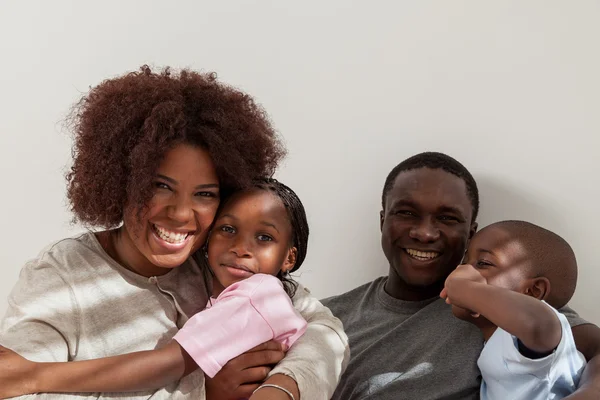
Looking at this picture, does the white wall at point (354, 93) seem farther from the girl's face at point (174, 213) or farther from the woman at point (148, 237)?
the girl's face at point (174, 213)

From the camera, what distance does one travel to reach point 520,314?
1.50 metres

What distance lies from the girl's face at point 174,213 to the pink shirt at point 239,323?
0.54 ft

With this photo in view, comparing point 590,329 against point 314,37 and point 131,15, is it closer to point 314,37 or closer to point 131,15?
point 314,37

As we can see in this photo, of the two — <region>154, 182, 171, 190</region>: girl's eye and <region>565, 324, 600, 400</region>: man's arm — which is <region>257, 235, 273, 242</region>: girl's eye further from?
<region>565, 324, 600, 400</region>: man's arm

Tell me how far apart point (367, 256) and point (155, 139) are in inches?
44.8

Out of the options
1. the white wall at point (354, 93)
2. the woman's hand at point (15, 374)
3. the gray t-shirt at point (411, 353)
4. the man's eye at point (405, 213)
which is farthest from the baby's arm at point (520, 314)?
the woman's hand at point (15, 374)

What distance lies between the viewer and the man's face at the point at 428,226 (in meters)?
2.05

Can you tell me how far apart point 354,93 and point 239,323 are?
119 centimetres

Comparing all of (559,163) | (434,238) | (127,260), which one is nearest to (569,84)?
(559,163)

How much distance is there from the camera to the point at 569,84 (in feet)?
7.26

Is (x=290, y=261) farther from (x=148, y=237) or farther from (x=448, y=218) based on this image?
(x=448, y=218)

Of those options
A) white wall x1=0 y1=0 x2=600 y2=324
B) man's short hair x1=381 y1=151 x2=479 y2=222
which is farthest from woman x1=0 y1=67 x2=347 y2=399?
white wall x1=0 y1=0 x2=600 y2=324

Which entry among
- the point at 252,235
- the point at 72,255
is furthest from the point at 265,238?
the point at 72,255

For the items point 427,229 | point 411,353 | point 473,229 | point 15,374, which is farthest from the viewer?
point 473,229
